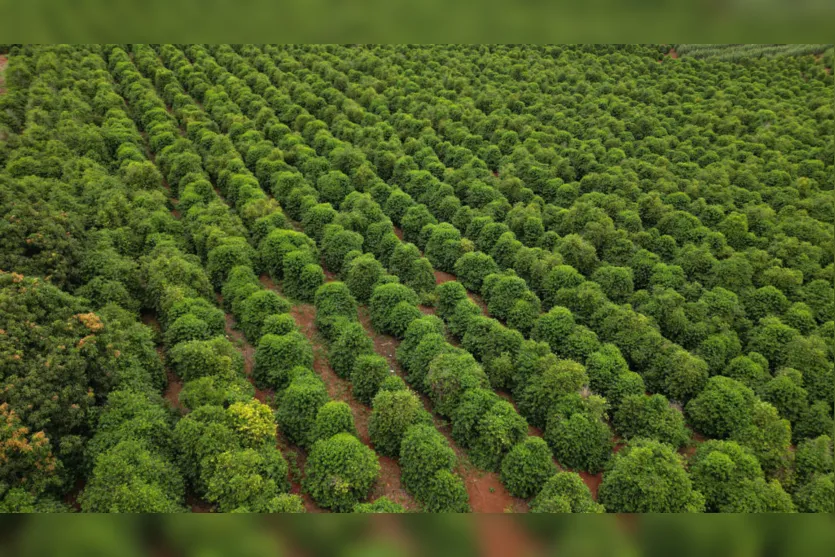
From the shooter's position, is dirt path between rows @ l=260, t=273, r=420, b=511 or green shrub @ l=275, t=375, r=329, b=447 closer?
dirt path between rows @ l=260, t=273, r=420, b=511

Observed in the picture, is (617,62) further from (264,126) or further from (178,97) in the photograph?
(178,97)

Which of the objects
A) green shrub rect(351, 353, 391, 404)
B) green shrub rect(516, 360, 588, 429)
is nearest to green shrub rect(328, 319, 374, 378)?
green shrub rect(351, 353, 391, 404)

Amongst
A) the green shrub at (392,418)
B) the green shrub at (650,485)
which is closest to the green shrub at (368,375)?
the green shrub at (392,418)

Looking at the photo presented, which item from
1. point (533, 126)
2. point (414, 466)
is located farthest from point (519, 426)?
point (533, 126)

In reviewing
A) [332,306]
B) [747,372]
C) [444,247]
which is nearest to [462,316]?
[444,247]

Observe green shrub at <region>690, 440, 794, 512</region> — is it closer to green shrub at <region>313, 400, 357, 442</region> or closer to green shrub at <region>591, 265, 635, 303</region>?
green shrub at <region>591, 265, 635, 303</region>

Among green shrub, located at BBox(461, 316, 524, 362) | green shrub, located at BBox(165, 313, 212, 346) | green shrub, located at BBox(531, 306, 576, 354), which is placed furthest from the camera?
green shrub, located at BBox(531, 306, 576, 354)

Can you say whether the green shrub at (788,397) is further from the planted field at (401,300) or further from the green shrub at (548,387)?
the green shrub at (548,387)
